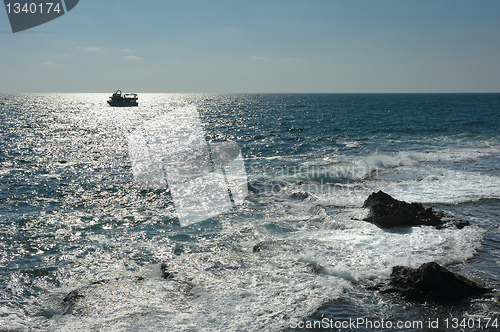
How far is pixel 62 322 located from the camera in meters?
8.13

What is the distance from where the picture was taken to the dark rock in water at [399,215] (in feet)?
44.5

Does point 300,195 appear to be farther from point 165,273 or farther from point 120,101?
point 120,101

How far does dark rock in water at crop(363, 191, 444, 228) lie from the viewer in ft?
44.5

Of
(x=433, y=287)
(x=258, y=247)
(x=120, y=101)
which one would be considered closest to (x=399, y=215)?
(x=433, y=287)

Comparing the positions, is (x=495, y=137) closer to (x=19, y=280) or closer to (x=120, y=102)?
(x=19, y=280)

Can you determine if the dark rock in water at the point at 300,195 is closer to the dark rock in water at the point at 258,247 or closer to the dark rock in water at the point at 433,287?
the dark rock in water at the point at 258,247

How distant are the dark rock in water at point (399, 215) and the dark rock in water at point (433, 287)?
482cm

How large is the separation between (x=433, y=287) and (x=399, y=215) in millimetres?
5421

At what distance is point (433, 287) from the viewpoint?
850 cm

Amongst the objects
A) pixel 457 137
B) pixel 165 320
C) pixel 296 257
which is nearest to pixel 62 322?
pixel 165 320

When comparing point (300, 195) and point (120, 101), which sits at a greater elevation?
point (120, 101)

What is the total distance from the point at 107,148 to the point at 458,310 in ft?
128

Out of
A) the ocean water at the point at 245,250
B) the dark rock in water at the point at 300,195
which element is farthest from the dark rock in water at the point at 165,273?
the dark rock in water at the point at 300,195

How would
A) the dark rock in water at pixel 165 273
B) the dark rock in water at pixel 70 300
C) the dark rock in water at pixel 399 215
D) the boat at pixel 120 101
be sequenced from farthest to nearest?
the boat at pixel 120 101 < the dark rock in water at pixel 399 215 < the dark rock in water at pixel 165 273 < the dark rock in water at pixel 70 300
